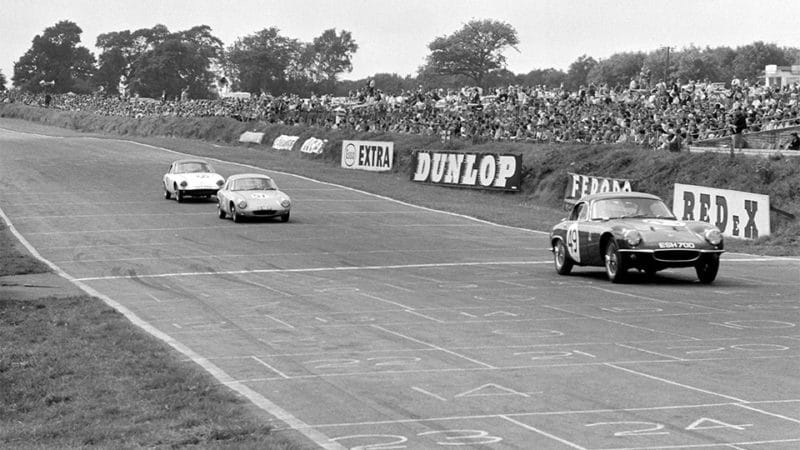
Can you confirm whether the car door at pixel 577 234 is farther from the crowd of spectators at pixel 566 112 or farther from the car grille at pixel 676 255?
the crowd of spectators at pixel 566 112

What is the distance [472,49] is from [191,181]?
8318cm

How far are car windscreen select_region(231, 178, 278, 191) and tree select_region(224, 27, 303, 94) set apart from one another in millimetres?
88199

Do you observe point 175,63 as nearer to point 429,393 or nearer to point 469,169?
point 469,169

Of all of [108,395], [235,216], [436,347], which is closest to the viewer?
[108,395]

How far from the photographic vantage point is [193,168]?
41750 millimetres

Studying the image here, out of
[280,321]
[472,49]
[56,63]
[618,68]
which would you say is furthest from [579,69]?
[280,321]

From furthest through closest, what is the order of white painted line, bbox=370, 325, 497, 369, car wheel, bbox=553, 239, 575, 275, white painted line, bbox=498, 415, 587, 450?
Result: car wheel, bbox=553, 239, 575, 275, white painted line, bbox=370, 325, 497, 369, white painted line, bbox=498, 415, 587, 450

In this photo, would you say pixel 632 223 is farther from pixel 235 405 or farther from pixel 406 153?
pixel 406 153

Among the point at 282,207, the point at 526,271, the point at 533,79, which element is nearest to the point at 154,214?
the point at 282,207

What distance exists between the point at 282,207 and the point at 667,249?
17207 mm

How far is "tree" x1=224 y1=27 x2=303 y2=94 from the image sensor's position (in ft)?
412

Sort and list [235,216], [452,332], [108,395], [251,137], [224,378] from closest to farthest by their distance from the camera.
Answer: [108,395] < [224,378] < [452,332] < [235,216] < [251,137]

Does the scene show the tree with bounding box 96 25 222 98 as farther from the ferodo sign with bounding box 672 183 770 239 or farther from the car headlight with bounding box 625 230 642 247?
the car headlight with bounding box 625 230 642 247

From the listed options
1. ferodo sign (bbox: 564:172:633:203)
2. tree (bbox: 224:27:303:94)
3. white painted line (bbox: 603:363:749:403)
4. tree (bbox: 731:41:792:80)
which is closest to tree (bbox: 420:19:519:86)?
tree (bbox: 224:27:303:94)
